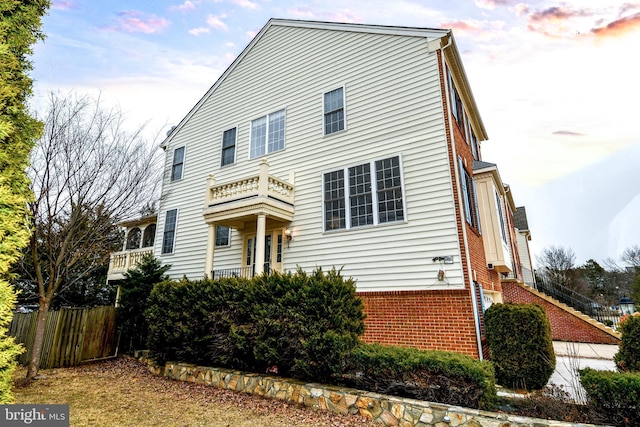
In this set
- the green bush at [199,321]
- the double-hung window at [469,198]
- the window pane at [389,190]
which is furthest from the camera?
the double-hung window at [469,198]

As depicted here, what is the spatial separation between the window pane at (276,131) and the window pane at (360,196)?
133 inches

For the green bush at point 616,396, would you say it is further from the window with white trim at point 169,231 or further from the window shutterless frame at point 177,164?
the window shutterless frame at point 177,164

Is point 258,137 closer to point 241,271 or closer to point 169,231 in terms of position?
point 241,271

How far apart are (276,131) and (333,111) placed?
8.17 feet

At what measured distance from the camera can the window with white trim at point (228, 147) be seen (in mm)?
12851

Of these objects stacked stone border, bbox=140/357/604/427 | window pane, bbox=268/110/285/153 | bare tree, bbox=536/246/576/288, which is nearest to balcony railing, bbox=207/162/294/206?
window pane, bbox=268/110/285/153

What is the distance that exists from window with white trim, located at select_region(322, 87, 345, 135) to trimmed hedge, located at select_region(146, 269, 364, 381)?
5.38 m

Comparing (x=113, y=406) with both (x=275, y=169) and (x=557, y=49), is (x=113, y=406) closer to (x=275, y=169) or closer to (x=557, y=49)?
(x=275, y=169)

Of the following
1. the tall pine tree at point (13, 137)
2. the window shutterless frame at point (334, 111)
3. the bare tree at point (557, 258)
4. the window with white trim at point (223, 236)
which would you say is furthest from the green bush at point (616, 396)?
the bare tree at point (557, 258)

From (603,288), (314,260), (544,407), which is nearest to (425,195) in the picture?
(314,260)

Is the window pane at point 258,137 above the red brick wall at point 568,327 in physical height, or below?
above

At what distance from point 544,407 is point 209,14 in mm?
13706

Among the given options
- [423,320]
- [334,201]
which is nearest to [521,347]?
[423,320]

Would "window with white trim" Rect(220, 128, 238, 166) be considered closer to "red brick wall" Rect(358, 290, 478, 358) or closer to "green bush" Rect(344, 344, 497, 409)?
"red brick wall" Rect(358, 290, 478, 358)
